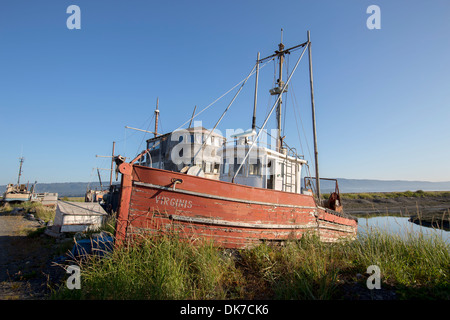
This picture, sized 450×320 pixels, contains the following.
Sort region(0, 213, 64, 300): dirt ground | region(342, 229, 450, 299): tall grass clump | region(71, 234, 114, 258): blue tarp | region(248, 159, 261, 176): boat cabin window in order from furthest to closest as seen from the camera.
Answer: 1. region(248, 159, 261, 176): boat cabin window
2. region(71, 234, 114, 258): blue tarp
3. region(0, 213, 64, 300): dirt ground
4. region(342, 229, 450, 299): tall grass clump

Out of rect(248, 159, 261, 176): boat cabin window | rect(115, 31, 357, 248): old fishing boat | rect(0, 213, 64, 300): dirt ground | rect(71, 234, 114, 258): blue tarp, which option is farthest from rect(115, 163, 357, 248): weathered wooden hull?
rect(0, 213, 64, 300): dirt ground

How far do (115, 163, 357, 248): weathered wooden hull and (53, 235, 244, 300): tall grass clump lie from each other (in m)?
0.50

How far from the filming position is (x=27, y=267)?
6922 mm

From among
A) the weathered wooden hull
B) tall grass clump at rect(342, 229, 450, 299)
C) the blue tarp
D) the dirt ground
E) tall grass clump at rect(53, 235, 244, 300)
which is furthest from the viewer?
the blue tarp

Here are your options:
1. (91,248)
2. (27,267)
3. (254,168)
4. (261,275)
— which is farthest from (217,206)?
(27,267)

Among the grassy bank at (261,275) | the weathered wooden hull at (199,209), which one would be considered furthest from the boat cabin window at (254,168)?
the grassy bank at (261,275)

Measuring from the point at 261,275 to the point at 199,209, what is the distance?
213cm

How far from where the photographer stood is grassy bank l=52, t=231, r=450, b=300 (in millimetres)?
3871

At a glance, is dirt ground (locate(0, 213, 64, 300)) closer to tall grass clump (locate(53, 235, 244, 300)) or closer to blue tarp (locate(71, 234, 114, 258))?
blue tarp (locate(71, 234, 114, 258))

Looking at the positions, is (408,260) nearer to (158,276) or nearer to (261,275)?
(261,275)
